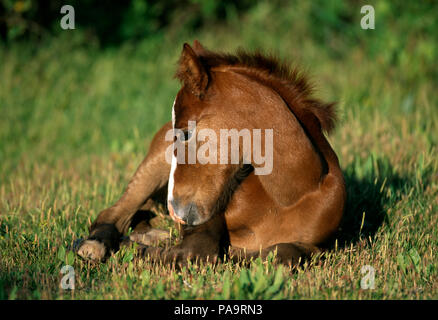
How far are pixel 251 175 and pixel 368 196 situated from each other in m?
1.70

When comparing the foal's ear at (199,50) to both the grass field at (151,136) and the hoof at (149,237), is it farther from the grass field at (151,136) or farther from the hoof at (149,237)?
the hoof at (149,237)

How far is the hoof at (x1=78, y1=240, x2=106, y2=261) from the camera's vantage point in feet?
12.9

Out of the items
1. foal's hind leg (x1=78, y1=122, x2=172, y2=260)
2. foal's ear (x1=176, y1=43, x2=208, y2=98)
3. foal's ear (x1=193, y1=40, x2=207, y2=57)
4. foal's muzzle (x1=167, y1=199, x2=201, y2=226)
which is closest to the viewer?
foal's ear (x1=176, y1=43, x2=208, y2=98)

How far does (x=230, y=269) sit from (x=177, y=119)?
1084 mm

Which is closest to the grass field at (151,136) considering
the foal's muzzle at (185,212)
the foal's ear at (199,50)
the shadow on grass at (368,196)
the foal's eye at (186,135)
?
the shadow on grass at (368,196)

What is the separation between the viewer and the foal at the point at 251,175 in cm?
360

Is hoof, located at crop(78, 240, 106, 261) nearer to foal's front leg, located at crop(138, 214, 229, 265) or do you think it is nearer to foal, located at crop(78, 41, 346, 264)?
foal, located at crop(78, 41, 346, 264)

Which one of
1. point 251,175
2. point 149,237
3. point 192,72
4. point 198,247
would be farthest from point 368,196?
point 192,72

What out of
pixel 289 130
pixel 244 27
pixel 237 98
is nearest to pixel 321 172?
pixel 289 130

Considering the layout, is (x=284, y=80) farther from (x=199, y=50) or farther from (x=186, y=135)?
(x=186, y=135)

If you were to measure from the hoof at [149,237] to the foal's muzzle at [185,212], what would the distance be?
812 millimetres

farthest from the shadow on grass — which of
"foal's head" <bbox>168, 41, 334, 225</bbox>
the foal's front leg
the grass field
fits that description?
"foal's head" <bbox>168, 41, 334, 225</bbox>

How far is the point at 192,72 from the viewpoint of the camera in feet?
11.6

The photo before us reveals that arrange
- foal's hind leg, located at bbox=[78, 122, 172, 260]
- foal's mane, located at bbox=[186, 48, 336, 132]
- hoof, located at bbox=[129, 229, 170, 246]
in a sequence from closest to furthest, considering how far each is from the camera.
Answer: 1. foal's mane, located at bbox=[186, 48, 336, 132]
2. hoof, located at bbox=[129, 229, 170, 246]
3. foal's hind leg, located at bbox=[78, 122, 172, 260]
